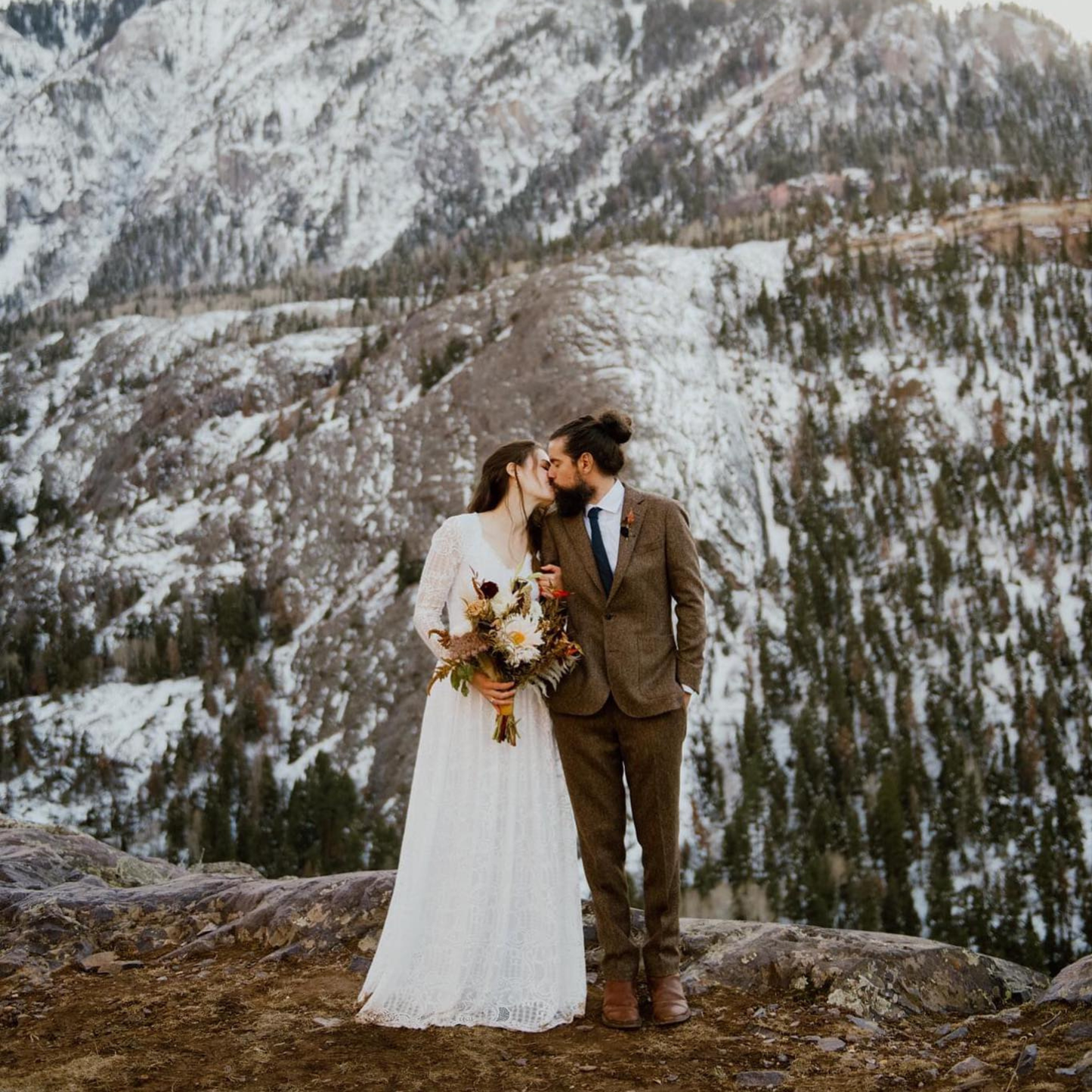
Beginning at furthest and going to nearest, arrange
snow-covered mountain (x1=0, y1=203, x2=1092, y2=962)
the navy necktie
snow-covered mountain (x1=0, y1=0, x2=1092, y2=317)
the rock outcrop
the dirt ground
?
snow-covered mountain (x1=0, y1=0, x2=1092, y2=317) → snow-covered mountain (x1=0, y1=203, x2=1092, y2=962) → the rock outcrop → the navy necktie → the dirt ground

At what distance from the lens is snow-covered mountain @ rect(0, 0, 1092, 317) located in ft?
479

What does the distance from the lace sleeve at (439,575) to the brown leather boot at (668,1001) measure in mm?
2267

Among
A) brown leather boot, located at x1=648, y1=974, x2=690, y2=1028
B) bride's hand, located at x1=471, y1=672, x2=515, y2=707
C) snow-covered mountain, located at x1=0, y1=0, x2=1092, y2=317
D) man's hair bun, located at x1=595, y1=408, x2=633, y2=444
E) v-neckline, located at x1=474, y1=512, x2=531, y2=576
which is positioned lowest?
brown leather boot, located at x1=648, y1=974, x2=690, y2=1028

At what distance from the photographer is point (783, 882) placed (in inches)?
2229

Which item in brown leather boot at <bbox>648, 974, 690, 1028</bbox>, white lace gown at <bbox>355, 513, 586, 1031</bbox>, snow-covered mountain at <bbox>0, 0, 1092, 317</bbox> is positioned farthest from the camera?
snow-covered mountain at <bbox>0, 0, 1092, 317</bbox>

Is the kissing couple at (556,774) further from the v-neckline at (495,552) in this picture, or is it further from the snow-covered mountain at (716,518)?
the snow-covered mountain at (716,518)

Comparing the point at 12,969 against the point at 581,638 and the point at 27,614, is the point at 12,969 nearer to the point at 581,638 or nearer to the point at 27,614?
the point at 581,638

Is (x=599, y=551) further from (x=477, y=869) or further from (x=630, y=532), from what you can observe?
(x=477, y=869)

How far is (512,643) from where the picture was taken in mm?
5625

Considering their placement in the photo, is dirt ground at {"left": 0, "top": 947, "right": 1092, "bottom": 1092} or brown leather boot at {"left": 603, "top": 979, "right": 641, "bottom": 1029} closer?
dirt ground at {"left": 0, "top": 947, "right": 1092, "bottom": 1092}

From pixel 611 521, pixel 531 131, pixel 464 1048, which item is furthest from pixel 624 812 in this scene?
pixel 531 131

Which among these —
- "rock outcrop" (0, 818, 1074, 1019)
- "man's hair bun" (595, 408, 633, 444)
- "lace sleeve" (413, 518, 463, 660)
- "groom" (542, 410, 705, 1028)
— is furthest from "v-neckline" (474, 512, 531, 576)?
"rock outcrop" (0, 818, 1074, 1019)

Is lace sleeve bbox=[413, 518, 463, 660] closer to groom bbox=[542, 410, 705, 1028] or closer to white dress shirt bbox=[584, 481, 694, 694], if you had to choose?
groom bbox=[542, 410, 705, 1028]

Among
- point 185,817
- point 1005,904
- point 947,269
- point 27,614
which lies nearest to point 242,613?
point 185,817
